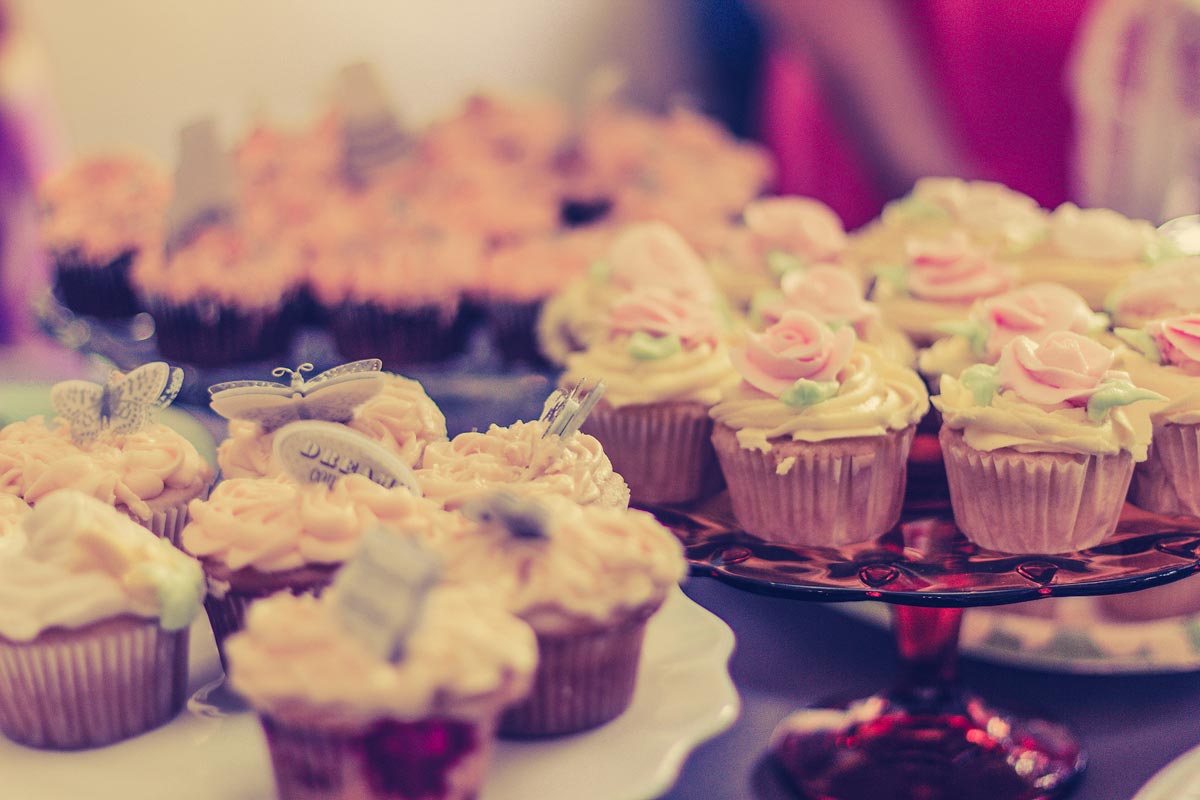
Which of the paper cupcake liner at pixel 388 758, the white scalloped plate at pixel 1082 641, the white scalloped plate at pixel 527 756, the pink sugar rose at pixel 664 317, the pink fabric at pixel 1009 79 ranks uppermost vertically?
the pink fabric at pixel 1009 79

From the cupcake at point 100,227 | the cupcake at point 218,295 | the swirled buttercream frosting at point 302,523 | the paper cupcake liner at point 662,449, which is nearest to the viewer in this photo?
the swirled buttercream frosting at point 302,523

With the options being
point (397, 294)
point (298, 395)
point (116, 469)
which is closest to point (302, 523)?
point (298, 395)

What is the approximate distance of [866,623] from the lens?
2576mm

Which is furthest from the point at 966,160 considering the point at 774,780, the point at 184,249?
the point at 774,780

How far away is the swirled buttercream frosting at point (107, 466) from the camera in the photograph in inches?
72.7

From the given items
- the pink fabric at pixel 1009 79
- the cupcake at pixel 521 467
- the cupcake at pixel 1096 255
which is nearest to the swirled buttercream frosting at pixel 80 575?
the cupcake at pixel 521 467

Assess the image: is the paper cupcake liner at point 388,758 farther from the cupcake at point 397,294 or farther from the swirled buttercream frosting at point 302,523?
the cupcake at point 397,294

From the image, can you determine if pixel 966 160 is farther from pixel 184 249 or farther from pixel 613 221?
A: pixel 184 249

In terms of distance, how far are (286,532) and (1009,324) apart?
4.28 ft

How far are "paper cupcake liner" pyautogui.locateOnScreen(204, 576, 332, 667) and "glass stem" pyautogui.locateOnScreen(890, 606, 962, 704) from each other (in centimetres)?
103

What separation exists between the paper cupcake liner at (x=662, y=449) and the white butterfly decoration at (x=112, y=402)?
31.0 inches

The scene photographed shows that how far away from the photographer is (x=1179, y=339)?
2057 mm

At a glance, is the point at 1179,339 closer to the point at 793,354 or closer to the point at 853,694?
the point at 793,354

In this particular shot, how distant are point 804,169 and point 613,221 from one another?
2517mm
